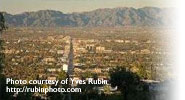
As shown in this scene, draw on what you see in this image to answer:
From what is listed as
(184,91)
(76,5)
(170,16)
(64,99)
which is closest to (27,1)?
(76,5)

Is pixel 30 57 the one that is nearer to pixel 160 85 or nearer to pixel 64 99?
pixel 64 99

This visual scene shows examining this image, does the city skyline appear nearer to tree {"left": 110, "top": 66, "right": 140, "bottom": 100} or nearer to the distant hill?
the distant hill

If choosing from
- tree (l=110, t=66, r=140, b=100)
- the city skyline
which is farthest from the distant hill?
tree (l=110, t=66, r=140, b=100)

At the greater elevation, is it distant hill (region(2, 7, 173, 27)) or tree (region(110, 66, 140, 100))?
distant hill (region(2, 7, 173, 27))

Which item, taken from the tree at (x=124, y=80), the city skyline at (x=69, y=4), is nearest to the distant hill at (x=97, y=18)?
the city skyline at (x=69, y=4)

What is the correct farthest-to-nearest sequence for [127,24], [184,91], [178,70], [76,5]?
[127,24] → [76,5] → [178,70] → [184,91]

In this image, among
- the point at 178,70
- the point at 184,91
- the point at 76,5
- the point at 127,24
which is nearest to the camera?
the point at 184,91

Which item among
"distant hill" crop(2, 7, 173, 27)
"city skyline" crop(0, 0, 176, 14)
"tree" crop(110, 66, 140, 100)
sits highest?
"city skyline" crop(0, 0, 176, 14)
